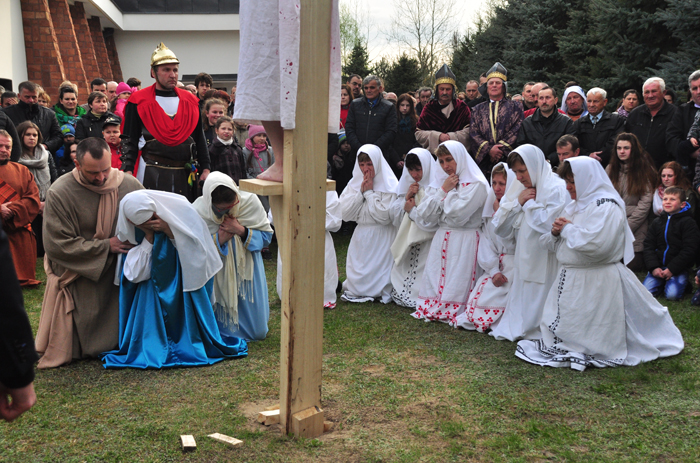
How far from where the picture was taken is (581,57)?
15.7 m

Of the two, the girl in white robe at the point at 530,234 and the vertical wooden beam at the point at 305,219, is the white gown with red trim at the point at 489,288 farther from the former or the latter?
the vertical wooden beam at the point at 305,219

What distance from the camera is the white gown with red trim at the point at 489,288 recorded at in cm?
578

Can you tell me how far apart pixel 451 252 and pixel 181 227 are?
2783 millimetres

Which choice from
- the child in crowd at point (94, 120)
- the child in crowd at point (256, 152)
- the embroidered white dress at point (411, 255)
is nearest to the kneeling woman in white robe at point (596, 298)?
the embroidered white dress at point (411, 255)

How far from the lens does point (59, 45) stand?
671 inches

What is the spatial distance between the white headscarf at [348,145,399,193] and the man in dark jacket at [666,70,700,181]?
345 cm

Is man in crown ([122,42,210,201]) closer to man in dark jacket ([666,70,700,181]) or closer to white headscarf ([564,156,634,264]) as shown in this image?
white headscarf ([564,156,634,264])

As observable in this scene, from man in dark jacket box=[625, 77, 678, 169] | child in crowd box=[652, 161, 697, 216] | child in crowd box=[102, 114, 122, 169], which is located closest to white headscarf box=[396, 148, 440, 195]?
child in crowd box=[652, 161, 697, 216]

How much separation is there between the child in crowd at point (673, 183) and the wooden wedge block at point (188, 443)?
5937 millimetres

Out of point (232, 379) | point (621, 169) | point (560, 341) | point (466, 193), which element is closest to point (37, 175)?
point (232, 379)

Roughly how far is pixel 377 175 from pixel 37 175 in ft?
14.3

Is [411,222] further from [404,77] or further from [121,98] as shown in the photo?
[404,77]

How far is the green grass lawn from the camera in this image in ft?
11.2

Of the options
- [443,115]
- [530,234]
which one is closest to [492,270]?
[530,234]
